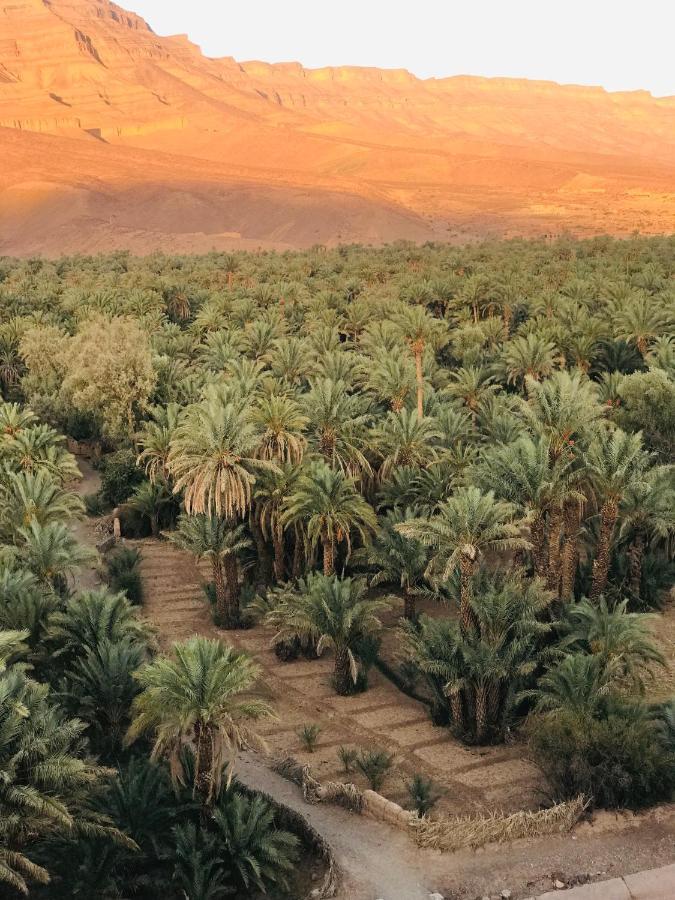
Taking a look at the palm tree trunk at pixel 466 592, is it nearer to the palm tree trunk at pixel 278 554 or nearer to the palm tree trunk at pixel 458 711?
the palm tree trunk at pixel 458 711

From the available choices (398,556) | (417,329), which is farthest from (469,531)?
(417,329)

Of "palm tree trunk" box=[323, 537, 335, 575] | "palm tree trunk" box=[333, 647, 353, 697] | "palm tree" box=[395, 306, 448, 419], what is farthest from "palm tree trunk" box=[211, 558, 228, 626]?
"palm tree" box=[395, 306, 448, 419]

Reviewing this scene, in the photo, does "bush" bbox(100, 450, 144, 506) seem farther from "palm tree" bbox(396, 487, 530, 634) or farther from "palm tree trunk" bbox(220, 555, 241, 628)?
"palm tree" bbox(396, 487, 530, 634)

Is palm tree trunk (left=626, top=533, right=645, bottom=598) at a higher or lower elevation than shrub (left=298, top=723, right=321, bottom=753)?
higher

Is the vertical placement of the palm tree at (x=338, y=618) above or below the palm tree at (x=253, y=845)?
above

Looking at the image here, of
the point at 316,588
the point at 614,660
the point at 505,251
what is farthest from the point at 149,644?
the point at 505,251

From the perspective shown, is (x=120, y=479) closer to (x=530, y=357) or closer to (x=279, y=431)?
(x=279, y=431)

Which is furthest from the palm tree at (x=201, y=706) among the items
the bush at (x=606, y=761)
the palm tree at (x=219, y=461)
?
the palm tree at (x=219, y=461)
